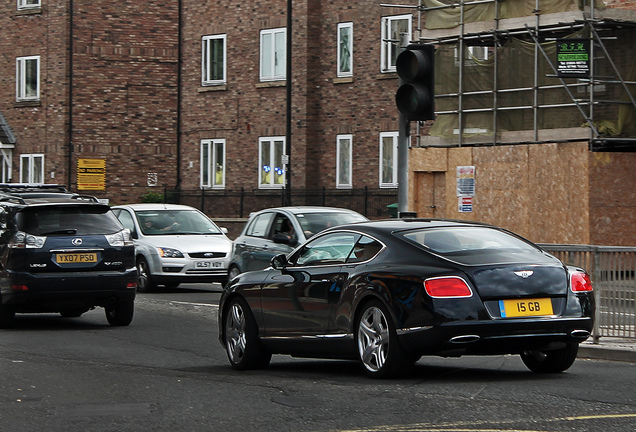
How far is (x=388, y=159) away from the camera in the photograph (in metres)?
33.9

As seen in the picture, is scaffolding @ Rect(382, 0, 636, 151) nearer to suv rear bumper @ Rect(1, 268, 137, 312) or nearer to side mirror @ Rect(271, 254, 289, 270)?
suv rear bumper @ Rect(1, 268, 137, 312)

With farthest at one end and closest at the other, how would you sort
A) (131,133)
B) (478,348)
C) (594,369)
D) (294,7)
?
(131,133) → (294,7) → (594,369) → (478,348)

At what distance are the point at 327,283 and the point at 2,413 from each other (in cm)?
317

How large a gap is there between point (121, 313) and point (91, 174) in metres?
24.3

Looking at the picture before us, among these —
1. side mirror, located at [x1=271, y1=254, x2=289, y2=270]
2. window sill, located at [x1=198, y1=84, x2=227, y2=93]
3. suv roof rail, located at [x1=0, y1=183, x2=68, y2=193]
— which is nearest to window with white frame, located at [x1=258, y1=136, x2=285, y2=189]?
window sill, located at [x1=198, y1=84, x2=227, y2=93]

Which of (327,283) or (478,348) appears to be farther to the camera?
(327,283)

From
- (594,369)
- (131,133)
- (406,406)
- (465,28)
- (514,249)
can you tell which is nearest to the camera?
(406,406)

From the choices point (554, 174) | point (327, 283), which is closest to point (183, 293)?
point (554, 174)

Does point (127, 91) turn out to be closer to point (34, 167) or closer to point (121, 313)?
point (34, 167)

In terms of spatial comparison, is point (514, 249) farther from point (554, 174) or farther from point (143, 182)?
point (143, 182)

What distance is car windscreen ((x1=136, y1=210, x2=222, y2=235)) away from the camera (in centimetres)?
2338

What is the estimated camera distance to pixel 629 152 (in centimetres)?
2491

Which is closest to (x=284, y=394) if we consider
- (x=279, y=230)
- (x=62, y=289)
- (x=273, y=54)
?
(x=62, y=289)

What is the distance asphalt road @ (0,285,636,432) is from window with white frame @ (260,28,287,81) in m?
23.6
